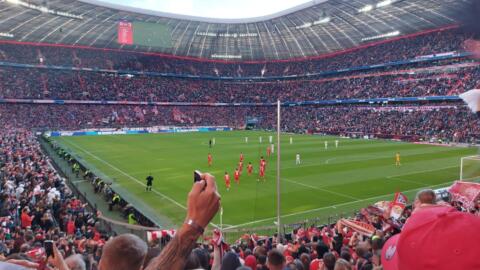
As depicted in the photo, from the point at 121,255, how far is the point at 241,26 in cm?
7581

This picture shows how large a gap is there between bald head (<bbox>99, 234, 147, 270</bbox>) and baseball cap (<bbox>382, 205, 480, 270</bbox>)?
4.74 feet

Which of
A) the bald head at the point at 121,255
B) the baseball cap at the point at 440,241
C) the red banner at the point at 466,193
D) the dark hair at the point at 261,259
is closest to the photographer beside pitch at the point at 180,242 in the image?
the bald head at the point at 121,255

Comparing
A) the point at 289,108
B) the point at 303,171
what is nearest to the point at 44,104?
the point at 289,108

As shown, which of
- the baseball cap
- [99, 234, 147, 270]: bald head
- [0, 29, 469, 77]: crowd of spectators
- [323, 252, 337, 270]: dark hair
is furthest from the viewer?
[0, 29, 469, 77]: crowd of spectators

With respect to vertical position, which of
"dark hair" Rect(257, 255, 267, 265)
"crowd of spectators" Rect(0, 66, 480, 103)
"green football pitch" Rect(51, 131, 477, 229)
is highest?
"crowd of spectators" Rect(0, 66, 480, 103)

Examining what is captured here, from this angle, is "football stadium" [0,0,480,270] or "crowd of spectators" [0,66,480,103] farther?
"crowd of spectators" [0,66,480,103]

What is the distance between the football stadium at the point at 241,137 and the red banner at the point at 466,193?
0.35ft

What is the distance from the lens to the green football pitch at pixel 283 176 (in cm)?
1788

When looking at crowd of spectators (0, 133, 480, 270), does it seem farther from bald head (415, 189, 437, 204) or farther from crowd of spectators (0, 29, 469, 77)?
crowd of spectators (0, 29, 469, 77)

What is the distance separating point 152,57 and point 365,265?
84627 mm

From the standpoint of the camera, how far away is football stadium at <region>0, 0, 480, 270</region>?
3.98 metres

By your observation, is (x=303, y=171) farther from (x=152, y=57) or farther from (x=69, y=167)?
(x=152, y=57)

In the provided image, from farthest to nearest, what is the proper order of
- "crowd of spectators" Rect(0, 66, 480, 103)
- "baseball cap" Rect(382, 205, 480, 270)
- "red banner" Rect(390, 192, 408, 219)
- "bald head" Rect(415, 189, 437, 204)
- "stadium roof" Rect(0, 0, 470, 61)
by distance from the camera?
1. "crowd of spectators" Rect(0, 66, 480, 103)
2. "stadium roof" Rect(0, 0, 470, 61)
3. "red banner" Rect(390, 192, 408, 219)
4. "bald head" Rect(415, 189, 437, 204)
5. "baseball cap" Rect(382, 205, 480, 270)

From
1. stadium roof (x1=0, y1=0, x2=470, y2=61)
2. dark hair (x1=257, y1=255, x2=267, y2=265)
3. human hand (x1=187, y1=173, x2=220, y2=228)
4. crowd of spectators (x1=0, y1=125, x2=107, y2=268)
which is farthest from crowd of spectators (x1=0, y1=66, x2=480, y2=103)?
human hand (x1=187, y1=173, x2=220, y2=228)
